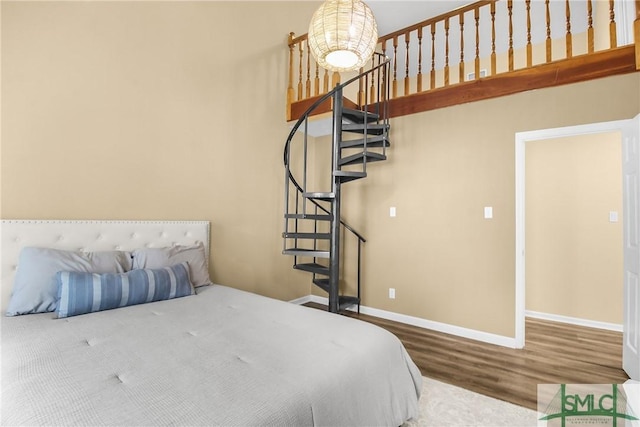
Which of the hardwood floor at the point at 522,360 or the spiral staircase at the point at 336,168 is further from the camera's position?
the spiral staircase at the point at 336,168

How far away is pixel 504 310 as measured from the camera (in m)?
2.84

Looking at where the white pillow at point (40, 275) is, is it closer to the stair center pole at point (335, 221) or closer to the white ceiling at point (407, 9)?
the stair center pole at point (335, 221)

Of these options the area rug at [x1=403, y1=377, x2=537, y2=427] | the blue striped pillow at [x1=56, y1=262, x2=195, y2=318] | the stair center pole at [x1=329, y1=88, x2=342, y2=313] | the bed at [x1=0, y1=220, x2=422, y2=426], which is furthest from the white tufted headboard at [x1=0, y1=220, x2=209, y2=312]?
the area rug at [x1=403, y1=377, x2=537, y2=427]

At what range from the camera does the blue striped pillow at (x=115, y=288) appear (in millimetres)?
1755

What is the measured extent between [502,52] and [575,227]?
309 centimetres

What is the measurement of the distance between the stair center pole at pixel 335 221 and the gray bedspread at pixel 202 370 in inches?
43.0

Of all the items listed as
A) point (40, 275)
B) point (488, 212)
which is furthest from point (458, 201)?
point (40, 275)

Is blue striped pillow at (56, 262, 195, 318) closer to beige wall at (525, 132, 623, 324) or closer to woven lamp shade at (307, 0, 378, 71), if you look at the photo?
woven lamp shade at (307, 0, 378, 71)

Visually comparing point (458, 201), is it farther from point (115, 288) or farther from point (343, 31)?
point (115, 288)

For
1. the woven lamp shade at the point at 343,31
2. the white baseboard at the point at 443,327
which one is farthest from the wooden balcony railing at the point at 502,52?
the white baseboard at the point at 443,327

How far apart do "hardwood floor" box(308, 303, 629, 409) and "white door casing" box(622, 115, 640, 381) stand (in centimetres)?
18

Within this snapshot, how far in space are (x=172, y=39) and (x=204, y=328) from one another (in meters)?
2.55

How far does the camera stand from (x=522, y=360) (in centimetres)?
250

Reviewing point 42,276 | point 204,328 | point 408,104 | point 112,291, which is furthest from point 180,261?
point 408,104
